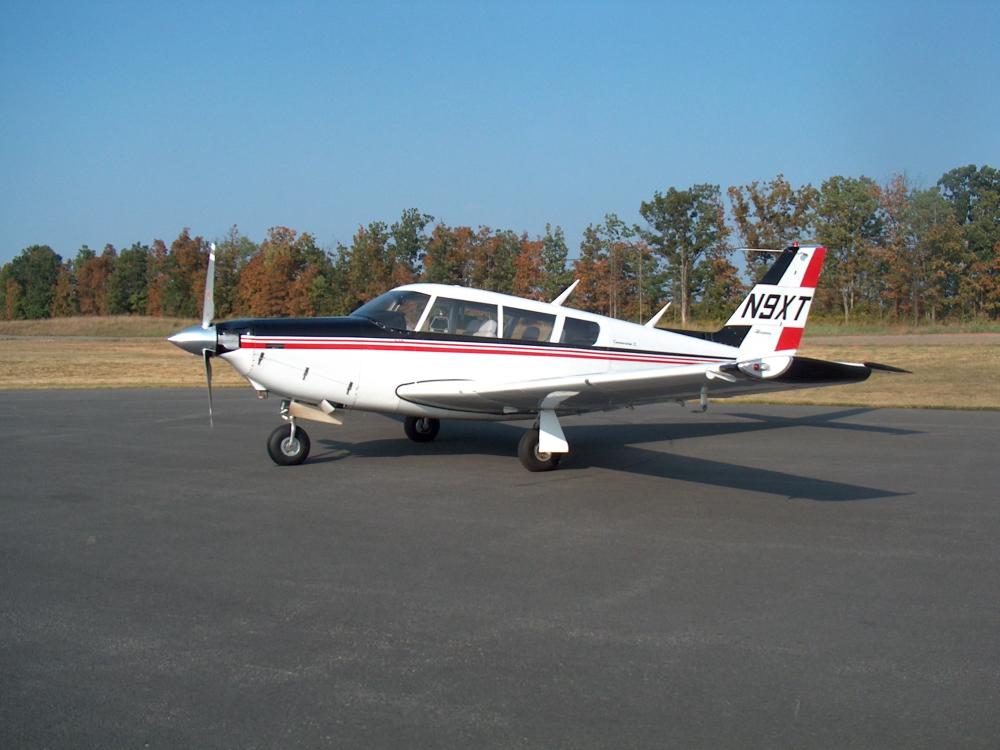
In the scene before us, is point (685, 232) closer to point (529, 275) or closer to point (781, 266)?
point (529, 275)

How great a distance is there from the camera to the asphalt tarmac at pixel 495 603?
3.78 metres

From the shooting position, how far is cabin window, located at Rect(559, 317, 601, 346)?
11148 mm

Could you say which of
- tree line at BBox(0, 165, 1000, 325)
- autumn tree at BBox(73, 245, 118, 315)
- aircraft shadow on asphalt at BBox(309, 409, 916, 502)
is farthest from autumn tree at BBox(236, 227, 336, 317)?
aircraft shadow on asphalt at BBox(309, 409, 916, 502)

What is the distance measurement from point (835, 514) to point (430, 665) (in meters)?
5.04

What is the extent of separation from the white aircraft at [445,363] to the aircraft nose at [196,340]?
1cm

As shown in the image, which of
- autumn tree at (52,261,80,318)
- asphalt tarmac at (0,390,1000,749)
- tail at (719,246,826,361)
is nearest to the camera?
asphalt tarmac at (0,390,1000,749)

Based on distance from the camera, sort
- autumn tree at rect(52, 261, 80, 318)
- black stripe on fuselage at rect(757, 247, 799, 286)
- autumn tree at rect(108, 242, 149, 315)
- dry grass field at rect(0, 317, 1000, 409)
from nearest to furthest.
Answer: black stripe on fuselage at rect(757, 247, 799, 286)
dry grass field at rect(0, 317, 1000, 409)
autumn tree at rect(108, 242, 149, 315)
autumn tree at rect(52, 261, 80, 318)

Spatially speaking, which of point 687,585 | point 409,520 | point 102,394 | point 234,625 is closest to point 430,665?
point 234,625

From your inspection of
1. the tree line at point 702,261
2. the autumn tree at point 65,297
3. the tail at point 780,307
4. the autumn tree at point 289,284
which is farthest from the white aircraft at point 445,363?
the autumn tree at point 65,297

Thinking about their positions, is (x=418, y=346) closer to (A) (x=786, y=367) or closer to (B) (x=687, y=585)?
(A) (x=786, y=367)

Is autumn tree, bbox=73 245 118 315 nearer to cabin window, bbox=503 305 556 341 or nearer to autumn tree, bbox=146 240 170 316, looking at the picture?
autumn tree, bbox=146 240 170 316

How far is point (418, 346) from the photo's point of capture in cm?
1046

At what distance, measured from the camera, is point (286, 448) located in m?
10.3

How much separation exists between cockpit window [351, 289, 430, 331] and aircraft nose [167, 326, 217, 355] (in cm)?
180
